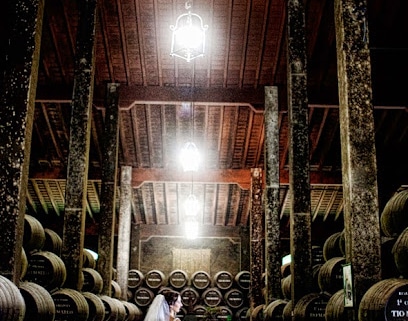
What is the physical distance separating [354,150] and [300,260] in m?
3.10

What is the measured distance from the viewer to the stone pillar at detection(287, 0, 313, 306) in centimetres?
794

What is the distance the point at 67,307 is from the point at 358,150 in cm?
430

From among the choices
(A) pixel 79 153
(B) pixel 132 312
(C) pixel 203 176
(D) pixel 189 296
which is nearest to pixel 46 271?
(A) pixel 79 153

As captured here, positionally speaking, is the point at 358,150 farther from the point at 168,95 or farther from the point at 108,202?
the point at 168,95

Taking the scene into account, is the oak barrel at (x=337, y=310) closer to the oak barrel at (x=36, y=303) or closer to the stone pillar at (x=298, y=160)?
the stone pillar at (x=298, y=160)

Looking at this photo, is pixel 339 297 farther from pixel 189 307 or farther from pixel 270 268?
pixel 189 307

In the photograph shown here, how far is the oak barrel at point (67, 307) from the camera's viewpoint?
729 cm

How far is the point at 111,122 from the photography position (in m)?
11.6

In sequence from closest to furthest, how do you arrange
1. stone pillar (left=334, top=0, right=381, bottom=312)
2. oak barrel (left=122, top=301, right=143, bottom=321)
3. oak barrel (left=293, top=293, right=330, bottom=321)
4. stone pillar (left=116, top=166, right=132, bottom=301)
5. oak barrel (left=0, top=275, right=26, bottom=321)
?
oak barrel (left=0, top=275, right=26, bottom=321)
stone pillar (left=334, top=0, right=381, bottom=312)
oak barrel (left=293, top=293, right=330, bottom=321)
oak barrel (left=122, top=301, right=143, bottom=321)
stone pillar (left=116, top=166, right=132, bottom=301)

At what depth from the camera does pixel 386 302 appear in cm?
441

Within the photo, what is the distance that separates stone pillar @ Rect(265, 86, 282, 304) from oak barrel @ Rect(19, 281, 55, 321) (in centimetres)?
486

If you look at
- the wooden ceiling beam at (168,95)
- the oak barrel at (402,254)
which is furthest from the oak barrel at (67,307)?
the wooden ceiling beam at (168,95)

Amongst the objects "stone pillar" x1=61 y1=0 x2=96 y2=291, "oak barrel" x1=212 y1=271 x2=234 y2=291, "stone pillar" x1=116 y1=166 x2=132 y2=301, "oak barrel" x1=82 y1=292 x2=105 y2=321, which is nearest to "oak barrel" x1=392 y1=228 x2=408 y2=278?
"stone pillar" x1=61 y1=0 x2=96 y2=291

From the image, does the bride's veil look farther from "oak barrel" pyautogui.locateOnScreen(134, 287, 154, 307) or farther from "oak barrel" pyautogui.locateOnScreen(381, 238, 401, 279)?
"oak barrel" pyautogui.locateOnScreen(134, 287, 154, 307)
